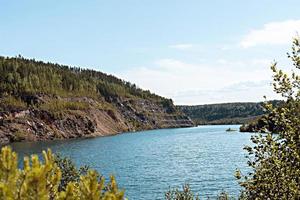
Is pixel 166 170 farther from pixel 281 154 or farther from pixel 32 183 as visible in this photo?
pixel 32 183

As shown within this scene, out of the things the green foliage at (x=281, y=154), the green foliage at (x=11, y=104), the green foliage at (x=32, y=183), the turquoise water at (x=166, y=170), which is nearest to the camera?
the green foliage at (x=32, y=183)

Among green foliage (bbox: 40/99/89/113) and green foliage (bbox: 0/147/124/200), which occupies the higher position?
green foliage (bbox: 40/99/89/113)

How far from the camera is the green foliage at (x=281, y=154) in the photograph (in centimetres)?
1293

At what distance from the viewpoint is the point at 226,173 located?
66062mm

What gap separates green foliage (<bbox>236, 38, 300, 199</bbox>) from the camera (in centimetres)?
1293

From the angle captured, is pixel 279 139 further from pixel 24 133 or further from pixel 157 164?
pixel 24 133

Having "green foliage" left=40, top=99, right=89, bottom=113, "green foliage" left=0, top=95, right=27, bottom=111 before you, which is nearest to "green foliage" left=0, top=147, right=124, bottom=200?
"green foliage" left=0, top=95, right=27, bottom=111

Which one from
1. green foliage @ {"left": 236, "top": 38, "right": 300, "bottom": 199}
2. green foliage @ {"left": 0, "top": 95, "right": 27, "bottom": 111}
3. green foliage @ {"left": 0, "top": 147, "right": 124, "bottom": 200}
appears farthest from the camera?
green foliage @ {"left": 0, "top": 95, "right": 27, "bottom": 111}

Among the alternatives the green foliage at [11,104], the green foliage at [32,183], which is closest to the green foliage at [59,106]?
the green foliage at [11,104]

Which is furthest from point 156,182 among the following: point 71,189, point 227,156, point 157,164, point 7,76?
point 7,76

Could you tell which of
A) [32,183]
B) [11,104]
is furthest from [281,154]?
[11,104]

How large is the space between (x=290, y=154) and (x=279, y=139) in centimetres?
82

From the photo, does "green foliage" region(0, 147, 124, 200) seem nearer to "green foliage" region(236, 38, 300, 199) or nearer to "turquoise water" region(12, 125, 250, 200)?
"green foliage" region(236, 38, 300, 199)

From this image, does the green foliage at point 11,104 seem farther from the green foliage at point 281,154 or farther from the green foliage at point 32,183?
the green foliage at point 32,183
